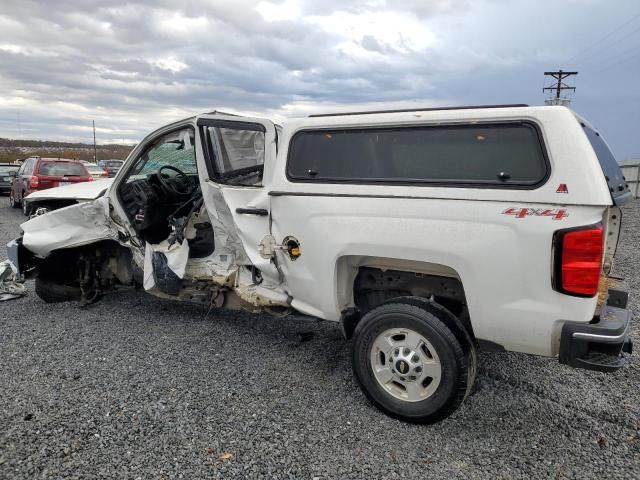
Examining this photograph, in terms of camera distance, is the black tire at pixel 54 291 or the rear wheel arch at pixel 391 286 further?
the black tire at pixel 54 291

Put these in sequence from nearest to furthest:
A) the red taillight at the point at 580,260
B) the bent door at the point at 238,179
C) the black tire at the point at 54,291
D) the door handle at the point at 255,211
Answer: the red taillight at the point at 580,260
the door handle at the point at 255,211
the bent door at the point at 238,179
the black tire at the point at 54,291

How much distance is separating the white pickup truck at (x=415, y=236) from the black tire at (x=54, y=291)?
1.68 meters

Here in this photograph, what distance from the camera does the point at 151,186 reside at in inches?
196

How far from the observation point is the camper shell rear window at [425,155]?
2889mm

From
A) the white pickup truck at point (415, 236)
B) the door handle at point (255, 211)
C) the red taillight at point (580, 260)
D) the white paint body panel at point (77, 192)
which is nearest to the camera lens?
the red taillight at point (580, 260)

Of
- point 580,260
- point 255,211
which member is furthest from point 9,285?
point 580,260

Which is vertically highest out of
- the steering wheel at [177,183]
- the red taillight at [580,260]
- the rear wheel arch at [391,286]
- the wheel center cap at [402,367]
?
the steering wheel at [177,183]

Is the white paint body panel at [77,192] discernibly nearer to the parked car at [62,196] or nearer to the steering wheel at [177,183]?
the parked car at [62,196]

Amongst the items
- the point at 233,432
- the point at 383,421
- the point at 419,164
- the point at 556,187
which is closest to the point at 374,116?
the point at 419,164

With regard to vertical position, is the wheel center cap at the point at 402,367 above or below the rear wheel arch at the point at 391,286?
below

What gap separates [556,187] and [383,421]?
188 cm

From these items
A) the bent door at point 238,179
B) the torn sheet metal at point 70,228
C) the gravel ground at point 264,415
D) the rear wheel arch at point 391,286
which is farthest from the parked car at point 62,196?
the rear wheel arch at point 391,286

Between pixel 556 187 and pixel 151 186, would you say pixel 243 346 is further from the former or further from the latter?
pixel 556 187

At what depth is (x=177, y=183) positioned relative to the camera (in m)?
5.18
